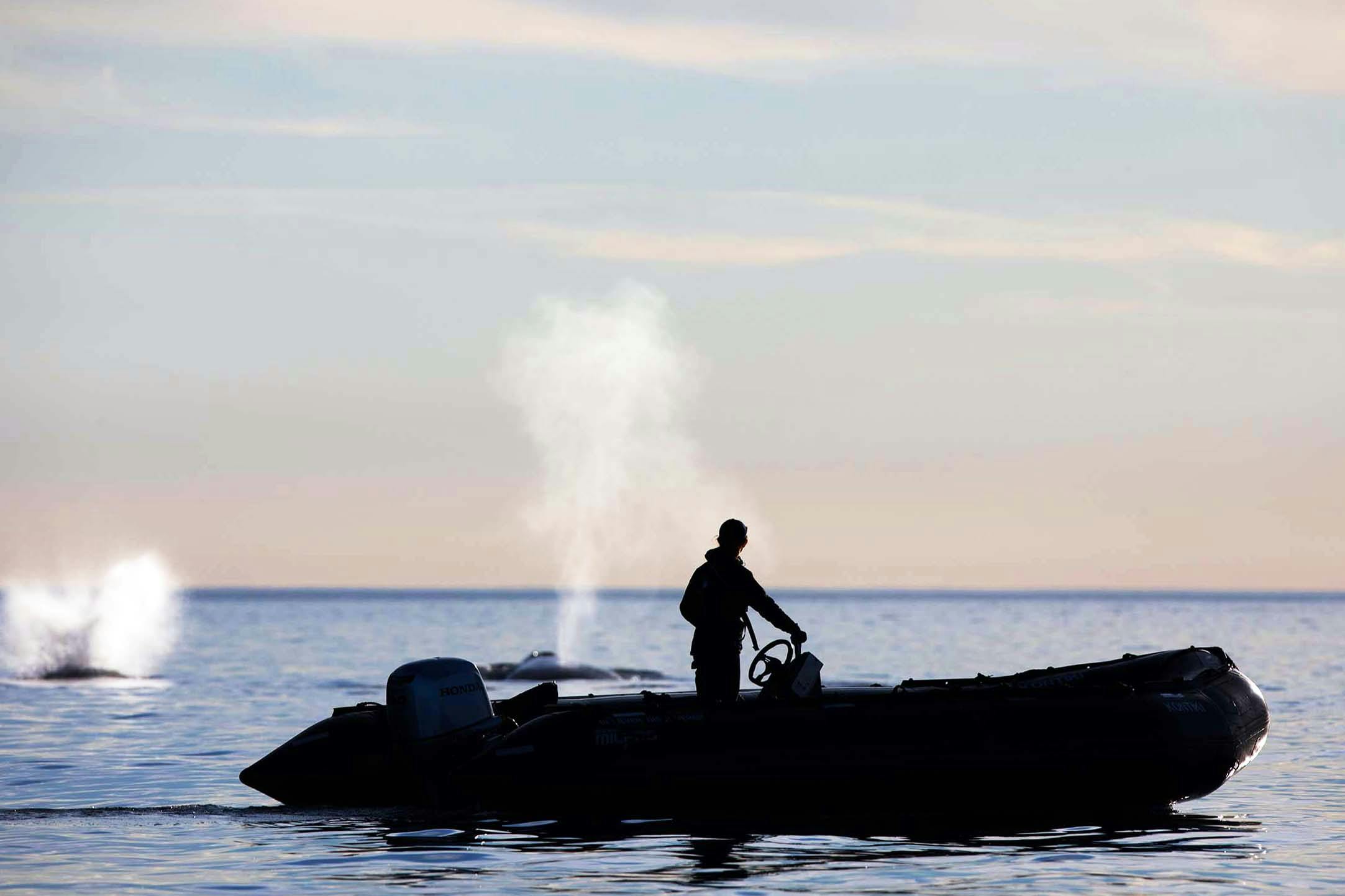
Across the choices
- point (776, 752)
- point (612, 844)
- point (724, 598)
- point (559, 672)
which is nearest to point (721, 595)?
point (724, 598)

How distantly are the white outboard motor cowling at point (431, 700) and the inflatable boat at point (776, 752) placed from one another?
2 cm

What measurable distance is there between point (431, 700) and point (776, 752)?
345cm

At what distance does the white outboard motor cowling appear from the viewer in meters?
17.5

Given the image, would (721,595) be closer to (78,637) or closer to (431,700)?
(431,700)

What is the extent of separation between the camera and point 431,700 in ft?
57.6

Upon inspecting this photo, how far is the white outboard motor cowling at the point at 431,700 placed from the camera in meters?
17.5

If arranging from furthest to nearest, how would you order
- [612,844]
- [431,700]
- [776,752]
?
[776,752]
[431,700]
[612,844]

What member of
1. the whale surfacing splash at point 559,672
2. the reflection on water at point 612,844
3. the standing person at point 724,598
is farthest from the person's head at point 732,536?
the whale surfacing splash at point 559,672

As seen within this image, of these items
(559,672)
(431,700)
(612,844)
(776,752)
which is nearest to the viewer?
(612,844)

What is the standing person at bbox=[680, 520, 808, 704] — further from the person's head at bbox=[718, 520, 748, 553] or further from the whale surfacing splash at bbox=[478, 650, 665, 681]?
the whale surfacing splash at bbox=[478, 650, 665, 681]

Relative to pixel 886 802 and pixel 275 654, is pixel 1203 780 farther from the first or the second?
pixel 275 654

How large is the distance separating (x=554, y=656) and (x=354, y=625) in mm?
65438

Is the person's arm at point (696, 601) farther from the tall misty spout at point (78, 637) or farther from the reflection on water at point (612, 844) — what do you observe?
the tall misty spout at point (78, 637)

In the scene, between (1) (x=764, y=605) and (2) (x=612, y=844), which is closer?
(2) (x=612, y=844)
